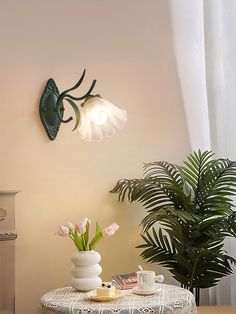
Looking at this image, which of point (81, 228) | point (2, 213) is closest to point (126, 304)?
point (81, 228)

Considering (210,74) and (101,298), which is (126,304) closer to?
(101,298)

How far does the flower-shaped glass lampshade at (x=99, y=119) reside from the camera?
2.94 meters

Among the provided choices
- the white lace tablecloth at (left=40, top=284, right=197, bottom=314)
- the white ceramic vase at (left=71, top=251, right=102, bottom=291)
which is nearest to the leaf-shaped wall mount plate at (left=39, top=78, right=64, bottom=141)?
the white ceramic vase at (left=71, top=251, right=102, bottom=291)

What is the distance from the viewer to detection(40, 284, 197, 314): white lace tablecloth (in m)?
2.29

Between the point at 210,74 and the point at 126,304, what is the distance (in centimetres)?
160

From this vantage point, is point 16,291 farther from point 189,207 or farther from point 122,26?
point 122,26

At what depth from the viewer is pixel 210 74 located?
3369 mm

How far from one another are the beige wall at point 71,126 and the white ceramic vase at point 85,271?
2.13 ft

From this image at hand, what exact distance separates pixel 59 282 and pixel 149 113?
115 centimetres

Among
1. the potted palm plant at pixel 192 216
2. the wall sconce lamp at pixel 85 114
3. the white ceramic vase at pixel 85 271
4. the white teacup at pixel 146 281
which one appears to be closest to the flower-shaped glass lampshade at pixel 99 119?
the wall sconce lamp at pixel 85 114

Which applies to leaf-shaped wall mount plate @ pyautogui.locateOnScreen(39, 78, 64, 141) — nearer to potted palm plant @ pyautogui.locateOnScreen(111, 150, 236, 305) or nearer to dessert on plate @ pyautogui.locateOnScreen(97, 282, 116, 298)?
potted palm plant @ pyautogui.locateOnScreen(111, 150, 236, 305)

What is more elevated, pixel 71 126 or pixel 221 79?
pixel 221 79

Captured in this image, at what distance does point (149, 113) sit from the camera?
11.3ft

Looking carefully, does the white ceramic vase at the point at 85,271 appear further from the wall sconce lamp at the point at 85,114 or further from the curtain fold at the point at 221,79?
the curtain fold at the point at 221,79
